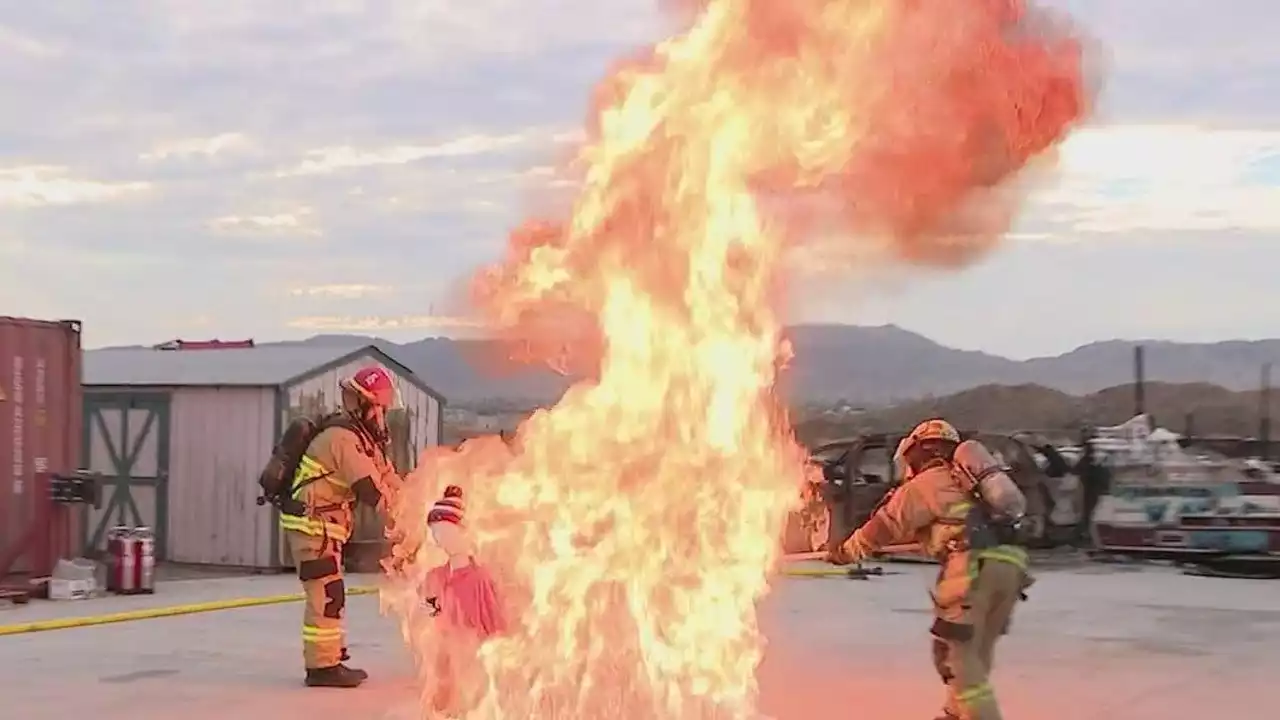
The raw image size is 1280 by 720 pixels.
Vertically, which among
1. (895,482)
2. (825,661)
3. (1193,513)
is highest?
(895,482)

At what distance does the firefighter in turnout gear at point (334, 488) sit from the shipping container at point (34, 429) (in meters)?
6.89

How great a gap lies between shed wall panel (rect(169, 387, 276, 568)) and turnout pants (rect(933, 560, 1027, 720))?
1193 centimetres

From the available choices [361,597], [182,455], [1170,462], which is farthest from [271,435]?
[1170,462]

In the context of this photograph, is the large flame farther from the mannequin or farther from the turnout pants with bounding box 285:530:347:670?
the turnout pants with bounding box 285:530:347:670

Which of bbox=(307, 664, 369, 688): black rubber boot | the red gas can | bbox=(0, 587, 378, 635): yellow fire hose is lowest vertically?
bbox=(0, 587, 378, 635): yellow fire hose

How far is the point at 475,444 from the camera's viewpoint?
777cm

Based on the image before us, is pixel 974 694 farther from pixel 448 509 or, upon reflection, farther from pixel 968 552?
pixel 448 509

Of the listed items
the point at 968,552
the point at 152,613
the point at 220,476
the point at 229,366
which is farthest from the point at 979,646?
the point at 229,366

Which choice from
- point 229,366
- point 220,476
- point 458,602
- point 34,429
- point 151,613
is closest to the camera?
point 458,602

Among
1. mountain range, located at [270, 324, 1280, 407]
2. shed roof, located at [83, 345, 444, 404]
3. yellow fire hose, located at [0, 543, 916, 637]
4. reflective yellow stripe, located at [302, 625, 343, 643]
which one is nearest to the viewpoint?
reflective yellow stripe, located at [302, 625, 343, 643]

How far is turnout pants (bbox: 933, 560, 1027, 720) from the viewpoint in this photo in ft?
24.2

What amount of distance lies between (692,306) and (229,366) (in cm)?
1274

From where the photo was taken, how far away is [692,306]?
7207mm

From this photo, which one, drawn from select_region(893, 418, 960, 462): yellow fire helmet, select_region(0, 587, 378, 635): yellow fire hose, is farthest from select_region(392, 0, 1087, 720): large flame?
select_region(0, 587, 378, 635): yellow fire hose
